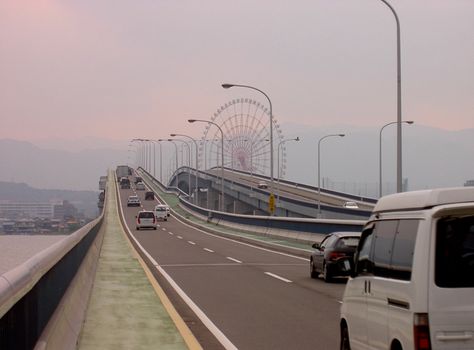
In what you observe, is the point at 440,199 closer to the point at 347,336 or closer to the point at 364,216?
the point at 347,336

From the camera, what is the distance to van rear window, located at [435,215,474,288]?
6746mm

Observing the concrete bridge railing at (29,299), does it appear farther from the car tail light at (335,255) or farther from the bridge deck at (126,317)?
the car tail light at (335,255)

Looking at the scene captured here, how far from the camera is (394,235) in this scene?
7.70m

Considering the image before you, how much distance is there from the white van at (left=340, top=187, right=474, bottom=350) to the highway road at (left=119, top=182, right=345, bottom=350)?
14.2 ft

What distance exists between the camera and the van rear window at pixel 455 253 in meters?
6.75

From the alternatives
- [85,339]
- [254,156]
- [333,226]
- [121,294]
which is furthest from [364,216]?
[254,156]

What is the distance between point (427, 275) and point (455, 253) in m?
0.31

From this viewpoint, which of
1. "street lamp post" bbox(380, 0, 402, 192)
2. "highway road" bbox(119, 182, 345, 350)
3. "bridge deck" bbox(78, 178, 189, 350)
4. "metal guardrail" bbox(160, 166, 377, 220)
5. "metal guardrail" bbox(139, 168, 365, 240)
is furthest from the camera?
"metal guardrail" bbox(160, 166, 377, 220)

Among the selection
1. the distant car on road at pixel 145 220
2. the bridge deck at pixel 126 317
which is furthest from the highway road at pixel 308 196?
the bridge deck at pixel 126 317

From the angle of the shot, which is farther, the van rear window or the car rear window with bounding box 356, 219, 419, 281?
the car rear window with bounding box 356, 219, 419, 281

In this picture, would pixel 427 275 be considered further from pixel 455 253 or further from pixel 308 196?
pixel 308 196

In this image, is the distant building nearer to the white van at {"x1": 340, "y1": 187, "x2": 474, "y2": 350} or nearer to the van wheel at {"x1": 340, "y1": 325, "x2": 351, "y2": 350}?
the van wheel at {"x1": 340, "y1": 325, "x2": 351, "y2": 350}

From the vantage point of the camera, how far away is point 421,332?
21.8 ft

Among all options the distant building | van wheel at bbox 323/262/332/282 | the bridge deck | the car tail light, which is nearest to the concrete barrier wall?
van wheel at bbox 323/262/332/282
